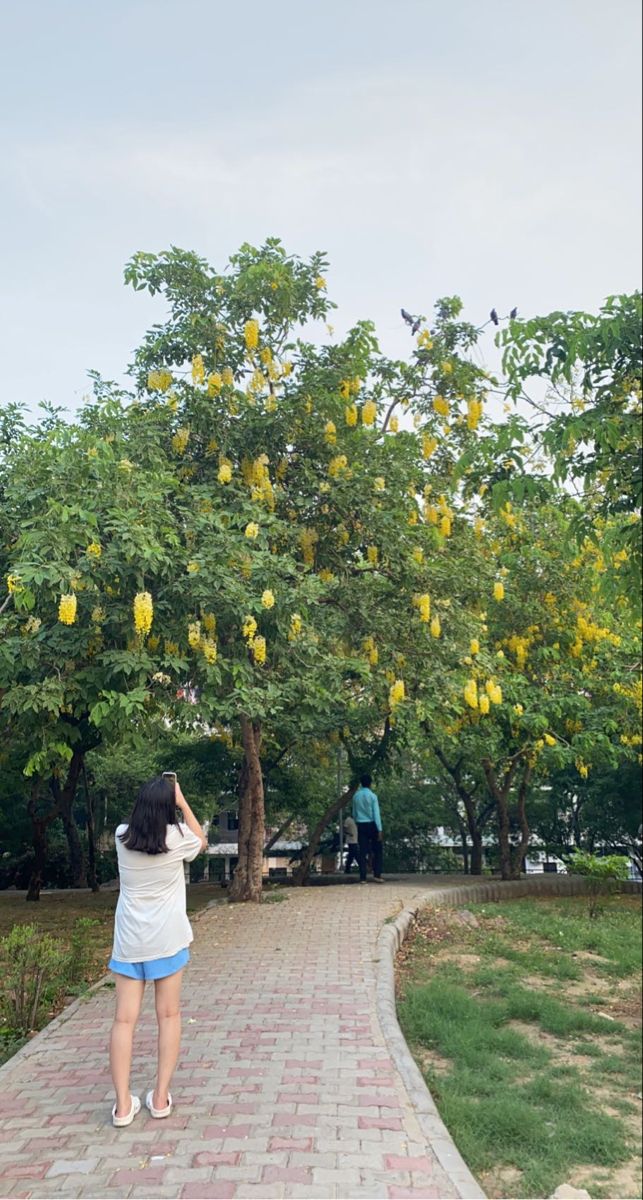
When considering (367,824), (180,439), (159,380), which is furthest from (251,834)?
(159,380)

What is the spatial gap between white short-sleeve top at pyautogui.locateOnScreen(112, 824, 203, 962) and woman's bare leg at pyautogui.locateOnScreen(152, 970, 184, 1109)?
15 cm

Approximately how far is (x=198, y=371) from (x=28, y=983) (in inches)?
247

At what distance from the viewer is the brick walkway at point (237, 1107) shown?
328 cm

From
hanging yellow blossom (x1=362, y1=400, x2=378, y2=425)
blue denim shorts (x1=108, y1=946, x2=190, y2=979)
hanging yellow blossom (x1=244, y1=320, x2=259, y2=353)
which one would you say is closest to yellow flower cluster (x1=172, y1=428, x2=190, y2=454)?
hanging yellow blossom (x1=244, y1=320, x2=259, y2=353)

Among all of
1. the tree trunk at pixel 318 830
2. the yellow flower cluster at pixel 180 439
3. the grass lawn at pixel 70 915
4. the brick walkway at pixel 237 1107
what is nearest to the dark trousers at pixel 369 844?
the tree trunk at pixel 318 830

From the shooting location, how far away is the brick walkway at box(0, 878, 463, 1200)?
328cm

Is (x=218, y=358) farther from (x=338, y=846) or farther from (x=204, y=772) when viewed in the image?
(x=338, y=846)

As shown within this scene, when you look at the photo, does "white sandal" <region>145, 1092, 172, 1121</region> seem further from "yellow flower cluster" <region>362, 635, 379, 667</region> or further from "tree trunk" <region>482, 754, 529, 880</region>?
"tree trunk" <region>482, 754, 529, 880</region>

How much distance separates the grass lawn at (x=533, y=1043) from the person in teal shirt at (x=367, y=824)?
12.1 ft

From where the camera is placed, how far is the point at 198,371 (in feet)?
32.1

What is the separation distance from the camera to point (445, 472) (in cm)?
1138

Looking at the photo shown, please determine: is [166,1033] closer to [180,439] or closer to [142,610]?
[142,610]

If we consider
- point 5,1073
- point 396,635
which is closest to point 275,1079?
point 5,1073

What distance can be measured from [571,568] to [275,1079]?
9169 mm
